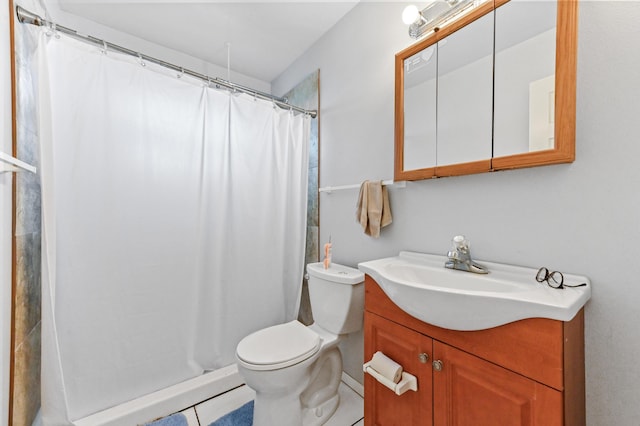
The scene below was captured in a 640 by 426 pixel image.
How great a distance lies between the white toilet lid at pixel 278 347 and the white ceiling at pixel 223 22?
77.9 inches

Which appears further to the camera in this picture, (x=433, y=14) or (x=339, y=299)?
(x=339, y=299)

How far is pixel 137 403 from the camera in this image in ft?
4.59

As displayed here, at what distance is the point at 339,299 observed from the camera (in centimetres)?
143

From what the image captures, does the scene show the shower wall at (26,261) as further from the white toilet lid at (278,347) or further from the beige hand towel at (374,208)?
the beige hand towel at (374,208)

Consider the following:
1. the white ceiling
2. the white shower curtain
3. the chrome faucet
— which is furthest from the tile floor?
the white ceiling

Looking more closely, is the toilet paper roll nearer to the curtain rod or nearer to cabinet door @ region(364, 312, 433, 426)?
cabinet door @ region(364, 312, 433, 426)

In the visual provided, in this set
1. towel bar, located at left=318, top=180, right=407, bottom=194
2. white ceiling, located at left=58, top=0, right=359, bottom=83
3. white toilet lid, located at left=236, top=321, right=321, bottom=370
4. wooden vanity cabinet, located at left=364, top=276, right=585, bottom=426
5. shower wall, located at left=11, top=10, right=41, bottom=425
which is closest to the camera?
wooden vanity cabinet, located at left=364, top=276, right=585, bottom=426

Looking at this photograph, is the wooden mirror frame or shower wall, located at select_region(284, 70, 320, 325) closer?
the wooden mirror frame

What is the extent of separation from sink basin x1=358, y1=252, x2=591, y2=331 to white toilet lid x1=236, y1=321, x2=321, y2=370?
550mm

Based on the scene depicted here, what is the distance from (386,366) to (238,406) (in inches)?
41.1

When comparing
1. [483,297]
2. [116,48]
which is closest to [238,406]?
[483,297]

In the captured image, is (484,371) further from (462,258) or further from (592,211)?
(592,211)

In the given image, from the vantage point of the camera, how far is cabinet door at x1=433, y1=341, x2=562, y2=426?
26.6 inches

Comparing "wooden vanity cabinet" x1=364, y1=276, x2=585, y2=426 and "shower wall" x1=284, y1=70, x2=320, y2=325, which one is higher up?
"shower wall" x1=284, y1=70, x2=320, y2=325
